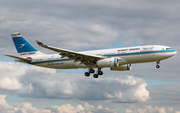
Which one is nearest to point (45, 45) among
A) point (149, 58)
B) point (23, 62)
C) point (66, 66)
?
point (66, 66)

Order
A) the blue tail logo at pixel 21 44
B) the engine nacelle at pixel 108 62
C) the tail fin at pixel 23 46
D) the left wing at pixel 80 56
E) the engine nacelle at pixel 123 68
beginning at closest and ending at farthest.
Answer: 1. the left wing at pixel 80 56
2. the engine nacelle at pixel 108 62
3. the engine nacelle at pixel 123 68
4. the tail fin at pixel 23 46
5. the blue tail logo at pixel 21 44

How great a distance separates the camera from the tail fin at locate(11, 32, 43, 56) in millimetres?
49844

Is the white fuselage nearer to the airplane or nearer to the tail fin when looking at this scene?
the airplane

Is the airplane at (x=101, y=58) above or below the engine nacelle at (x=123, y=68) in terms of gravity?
above

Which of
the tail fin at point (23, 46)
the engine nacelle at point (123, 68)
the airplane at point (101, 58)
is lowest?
the engine nacelle at point (123, 68)

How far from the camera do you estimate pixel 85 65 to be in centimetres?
4434

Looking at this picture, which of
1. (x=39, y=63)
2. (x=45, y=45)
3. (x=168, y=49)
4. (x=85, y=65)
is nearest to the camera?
(x=45, y=45)

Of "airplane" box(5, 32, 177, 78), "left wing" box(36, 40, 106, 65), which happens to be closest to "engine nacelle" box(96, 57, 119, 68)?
"airplane" box(5, 32, 177, 78)

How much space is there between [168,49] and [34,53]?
27.2 m

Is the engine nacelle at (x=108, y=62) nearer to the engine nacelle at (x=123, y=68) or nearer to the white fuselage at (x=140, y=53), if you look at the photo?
the white fuselage at (x=140, y=53)

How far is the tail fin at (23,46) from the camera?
49.8 metres

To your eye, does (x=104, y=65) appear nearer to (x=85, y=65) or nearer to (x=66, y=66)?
(x=85, y=65)

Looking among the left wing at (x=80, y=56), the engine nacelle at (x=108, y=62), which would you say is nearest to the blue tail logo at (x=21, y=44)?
the left wing at (x=80, y=56)

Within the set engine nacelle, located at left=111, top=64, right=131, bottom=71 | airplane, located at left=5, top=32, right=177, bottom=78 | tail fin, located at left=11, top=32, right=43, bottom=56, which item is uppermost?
tail fin, located at left=11, top=32, right=43, bottom=56
